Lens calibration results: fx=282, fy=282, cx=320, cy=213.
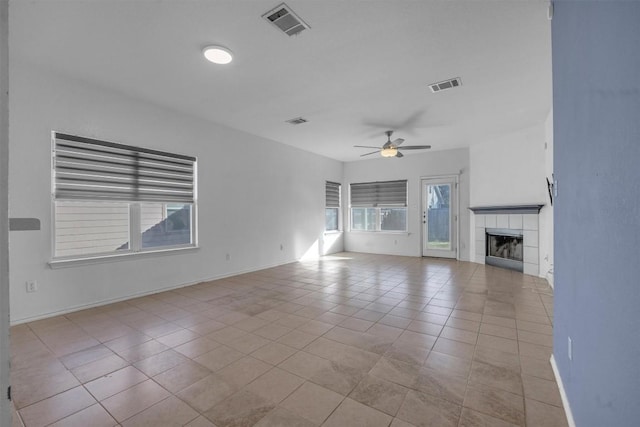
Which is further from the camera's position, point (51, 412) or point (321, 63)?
point (321, 63)

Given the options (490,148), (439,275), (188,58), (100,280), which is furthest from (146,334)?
(490,148)

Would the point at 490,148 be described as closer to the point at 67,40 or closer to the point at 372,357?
the point at 372,357

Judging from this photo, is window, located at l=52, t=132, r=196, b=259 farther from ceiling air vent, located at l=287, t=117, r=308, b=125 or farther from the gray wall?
the gray wall

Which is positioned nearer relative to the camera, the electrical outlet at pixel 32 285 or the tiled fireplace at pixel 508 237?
the electrical outlet at pixel 32 285

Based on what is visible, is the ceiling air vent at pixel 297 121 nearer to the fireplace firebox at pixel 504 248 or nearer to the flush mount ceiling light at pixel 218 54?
the flush mount ceiling light at pixel 218 54

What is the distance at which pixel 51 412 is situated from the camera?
69.2 inches

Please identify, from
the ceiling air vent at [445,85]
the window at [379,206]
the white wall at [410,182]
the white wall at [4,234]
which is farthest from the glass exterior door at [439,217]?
the white wall at [4,234]

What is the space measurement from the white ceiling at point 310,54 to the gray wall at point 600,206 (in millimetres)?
973

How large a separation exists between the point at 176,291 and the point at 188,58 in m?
3.26

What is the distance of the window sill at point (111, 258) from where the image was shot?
3.36 m

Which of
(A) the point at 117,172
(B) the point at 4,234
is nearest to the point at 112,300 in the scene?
(A) the point at 117,172

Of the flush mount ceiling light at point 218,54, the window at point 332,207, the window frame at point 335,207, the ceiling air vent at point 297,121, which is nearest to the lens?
the flush mount ceiling light at point 218,54

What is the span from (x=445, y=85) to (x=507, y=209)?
3.46 meters

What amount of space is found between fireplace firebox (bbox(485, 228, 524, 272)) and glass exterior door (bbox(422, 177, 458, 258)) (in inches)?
33.5
